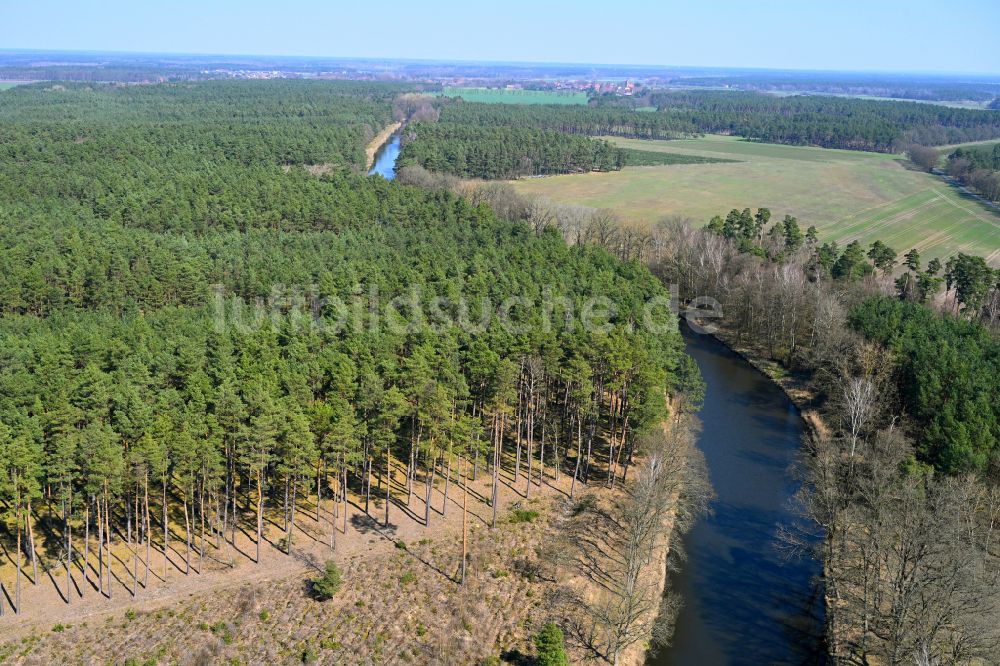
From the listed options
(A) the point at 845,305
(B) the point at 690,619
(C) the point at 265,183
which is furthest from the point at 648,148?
(B) the point at 690,619

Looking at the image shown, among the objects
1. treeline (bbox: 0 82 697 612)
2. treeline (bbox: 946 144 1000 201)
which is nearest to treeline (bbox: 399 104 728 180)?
treeline (bbox: 946 144 1000 201)

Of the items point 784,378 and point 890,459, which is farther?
point 784,378

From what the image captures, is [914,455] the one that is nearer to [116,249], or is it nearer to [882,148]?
[116,249]

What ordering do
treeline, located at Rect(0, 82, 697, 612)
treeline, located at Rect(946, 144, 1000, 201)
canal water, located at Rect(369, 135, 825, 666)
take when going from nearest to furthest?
canal water, located at Rect(369, 135, 825, 666), treeline, located at Rect(0, 82, 697, 612), treeline, located at Rect(946, 144, 1000, 201)

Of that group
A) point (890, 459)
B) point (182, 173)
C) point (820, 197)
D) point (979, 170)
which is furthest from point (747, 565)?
point (979, 170)

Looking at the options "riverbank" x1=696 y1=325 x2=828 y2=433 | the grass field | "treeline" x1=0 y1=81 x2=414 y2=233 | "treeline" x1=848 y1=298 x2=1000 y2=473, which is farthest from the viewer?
the grass field

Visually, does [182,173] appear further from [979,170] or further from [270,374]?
[979,170]

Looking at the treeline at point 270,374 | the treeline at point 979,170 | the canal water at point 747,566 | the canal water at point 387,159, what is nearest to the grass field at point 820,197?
the treeline at point 979,170

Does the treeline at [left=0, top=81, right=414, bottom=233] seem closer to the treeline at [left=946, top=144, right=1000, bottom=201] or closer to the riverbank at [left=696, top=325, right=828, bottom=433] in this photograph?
the riverbank at [left=696, top=325, right=828, bottom=433]
